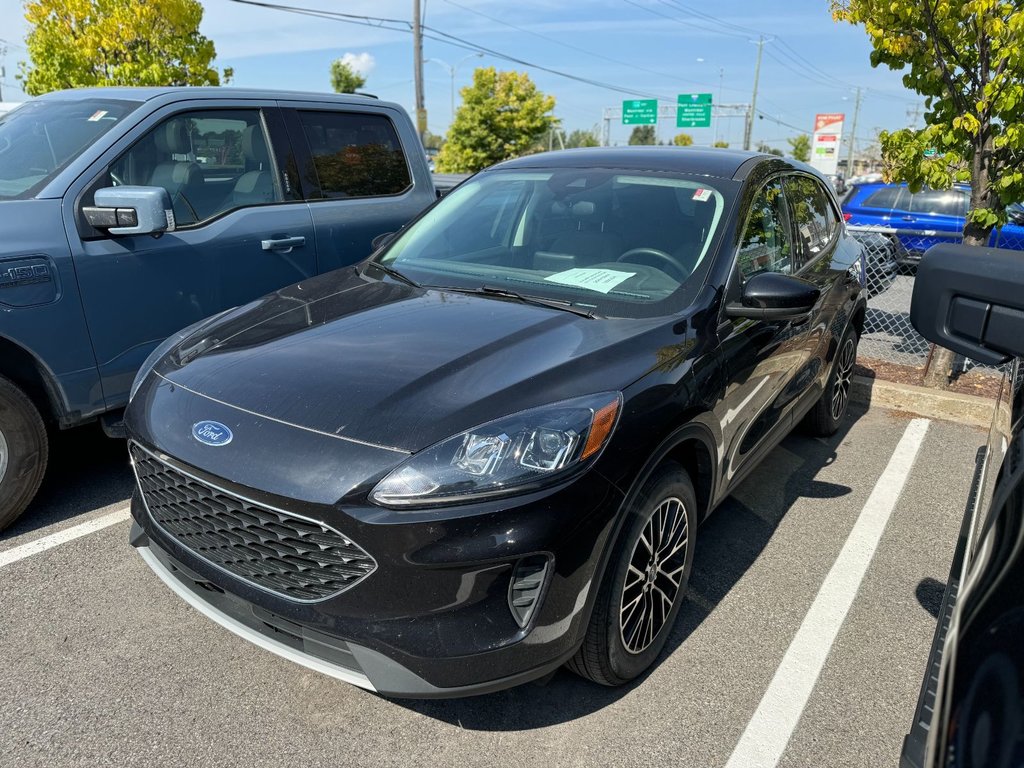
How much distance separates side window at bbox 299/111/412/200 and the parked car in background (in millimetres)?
3883

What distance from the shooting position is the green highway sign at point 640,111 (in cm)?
4838

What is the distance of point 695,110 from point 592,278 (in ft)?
161

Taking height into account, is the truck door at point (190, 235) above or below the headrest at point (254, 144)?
below

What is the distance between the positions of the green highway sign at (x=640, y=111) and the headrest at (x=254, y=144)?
47.8 m

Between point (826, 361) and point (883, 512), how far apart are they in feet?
2.95

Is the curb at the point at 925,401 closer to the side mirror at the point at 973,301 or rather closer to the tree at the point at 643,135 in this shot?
the side mirror at the point at 973,301

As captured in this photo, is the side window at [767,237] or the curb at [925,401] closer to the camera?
the side window at [767,237]

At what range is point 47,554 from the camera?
10.9 ft

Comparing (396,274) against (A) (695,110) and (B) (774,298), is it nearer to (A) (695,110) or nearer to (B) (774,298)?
(B) (774,298)

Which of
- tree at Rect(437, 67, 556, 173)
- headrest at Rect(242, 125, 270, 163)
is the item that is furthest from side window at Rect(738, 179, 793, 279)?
tree at Rect(437, 67, 556, 173)

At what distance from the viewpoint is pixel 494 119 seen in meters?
36.1

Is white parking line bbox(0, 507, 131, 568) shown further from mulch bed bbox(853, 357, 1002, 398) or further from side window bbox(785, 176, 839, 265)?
mulch bed bbox(853, 357, 1002, 398)

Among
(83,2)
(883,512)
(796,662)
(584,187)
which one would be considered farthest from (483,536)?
(83,2)

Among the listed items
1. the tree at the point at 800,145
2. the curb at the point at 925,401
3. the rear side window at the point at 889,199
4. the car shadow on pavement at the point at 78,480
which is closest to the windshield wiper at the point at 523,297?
the car shadow on pavement at the point at 78,480
